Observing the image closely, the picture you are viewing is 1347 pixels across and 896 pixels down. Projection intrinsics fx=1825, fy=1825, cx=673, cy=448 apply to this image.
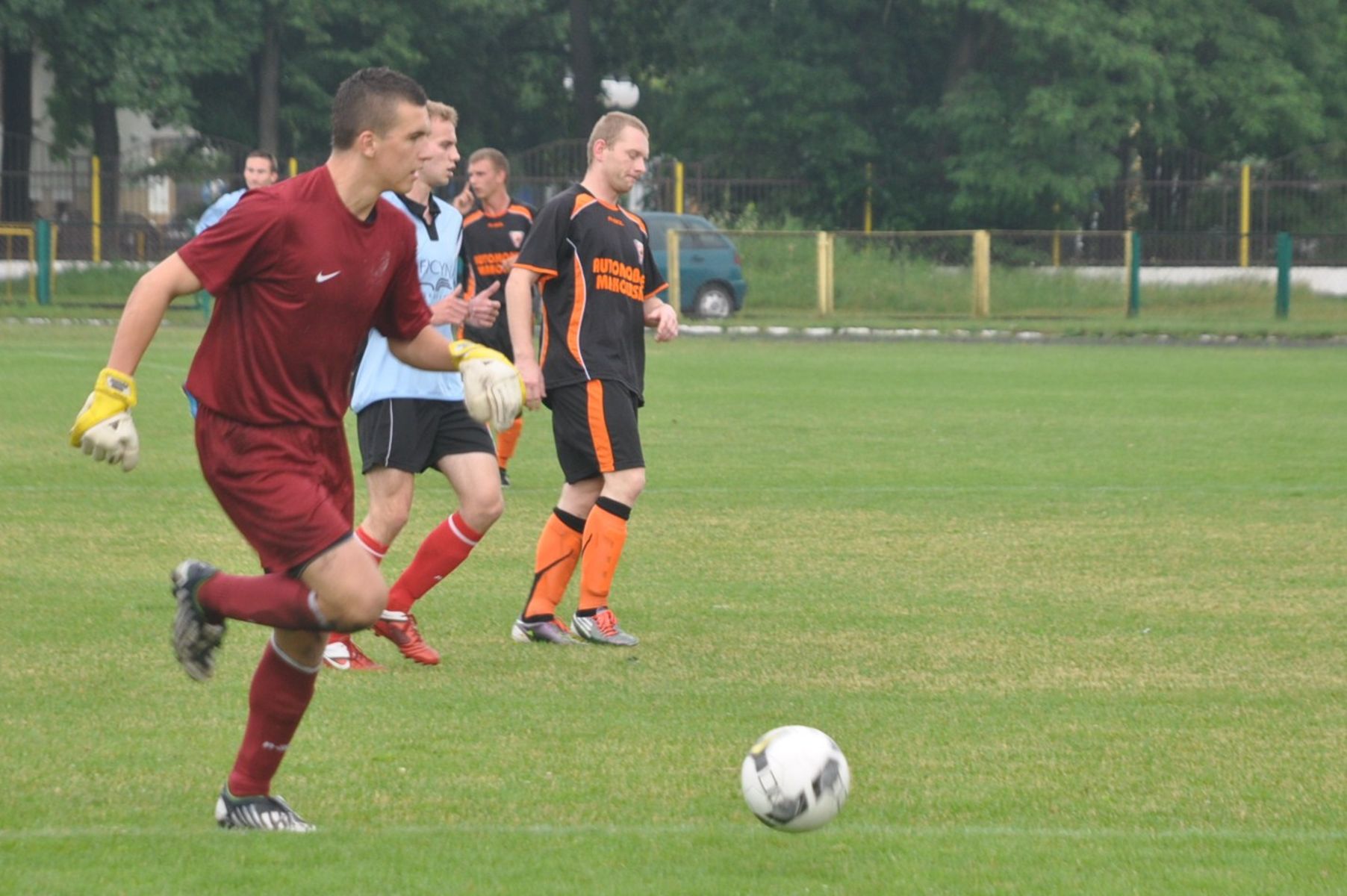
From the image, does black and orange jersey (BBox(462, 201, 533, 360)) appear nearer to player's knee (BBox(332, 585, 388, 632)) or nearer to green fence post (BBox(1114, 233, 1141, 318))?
player's knee (BBox(332, 585, 388, 632))

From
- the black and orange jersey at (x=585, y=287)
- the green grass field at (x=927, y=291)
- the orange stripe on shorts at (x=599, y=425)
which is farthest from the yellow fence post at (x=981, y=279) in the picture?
the orange stripe on shorts at (x=599, y=425)

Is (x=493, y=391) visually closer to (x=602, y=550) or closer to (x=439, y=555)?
(x=439, y=555)

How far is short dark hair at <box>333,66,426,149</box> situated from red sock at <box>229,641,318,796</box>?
134cm

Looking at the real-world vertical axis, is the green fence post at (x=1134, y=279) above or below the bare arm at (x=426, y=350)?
above

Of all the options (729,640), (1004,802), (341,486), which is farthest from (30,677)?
(1004,802)

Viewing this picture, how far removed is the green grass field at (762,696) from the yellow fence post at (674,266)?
1752 cm

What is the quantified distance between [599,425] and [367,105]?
2.65 meters

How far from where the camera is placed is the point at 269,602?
179 inches

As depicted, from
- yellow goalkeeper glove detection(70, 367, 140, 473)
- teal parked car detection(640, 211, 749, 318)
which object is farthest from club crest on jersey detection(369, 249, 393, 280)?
teal parked car detection(640, 211, 749, 318)

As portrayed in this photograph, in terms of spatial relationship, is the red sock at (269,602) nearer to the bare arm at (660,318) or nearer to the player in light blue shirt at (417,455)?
the player in light blue shirt at (417,455)

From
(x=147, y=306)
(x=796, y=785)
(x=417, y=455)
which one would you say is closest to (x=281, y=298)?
(x=147, y=306)

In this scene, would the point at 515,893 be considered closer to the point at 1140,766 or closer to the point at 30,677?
the point at 1140,766

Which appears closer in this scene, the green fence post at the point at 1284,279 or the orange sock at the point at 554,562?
the orange sock at the point at 554,562

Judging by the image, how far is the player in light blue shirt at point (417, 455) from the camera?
22.6 feet
